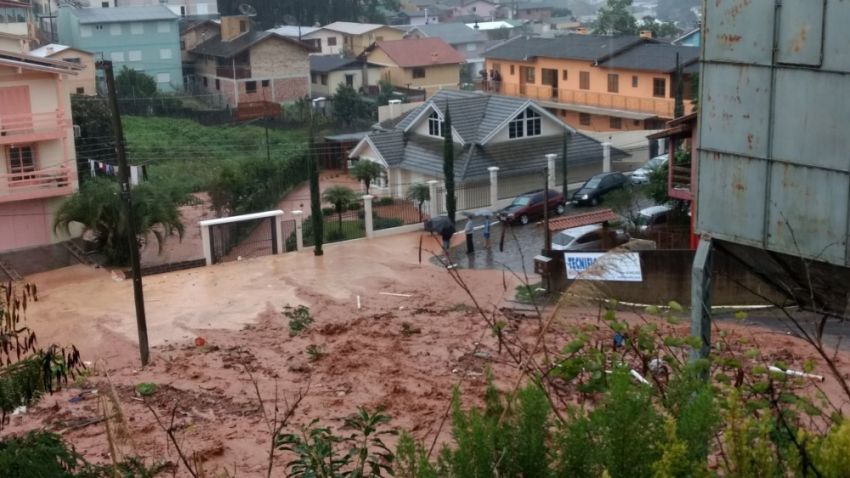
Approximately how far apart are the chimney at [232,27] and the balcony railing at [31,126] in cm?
3629

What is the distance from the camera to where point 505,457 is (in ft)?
16.4

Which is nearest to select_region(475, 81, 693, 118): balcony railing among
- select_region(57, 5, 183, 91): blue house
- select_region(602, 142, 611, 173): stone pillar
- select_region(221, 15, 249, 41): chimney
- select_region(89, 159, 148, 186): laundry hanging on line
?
select_region(602, 142, 611, 173): stone pillar

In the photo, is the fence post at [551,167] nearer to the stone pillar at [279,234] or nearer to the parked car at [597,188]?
the parked car at [597,188]

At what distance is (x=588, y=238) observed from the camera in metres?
26.1

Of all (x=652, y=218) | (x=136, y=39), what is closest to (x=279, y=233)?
(x=652, y=218)

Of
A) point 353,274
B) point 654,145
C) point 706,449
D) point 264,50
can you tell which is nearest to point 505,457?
point 706,449

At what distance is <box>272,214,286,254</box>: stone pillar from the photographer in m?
29.2

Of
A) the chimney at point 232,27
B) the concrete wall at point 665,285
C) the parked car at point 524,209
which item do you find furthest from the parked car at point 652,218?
the chimney at point 232,27

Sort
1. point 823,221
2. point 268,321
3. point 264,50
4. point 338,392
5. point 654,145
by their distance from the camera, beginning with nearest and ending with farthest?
1. point 823,221
2. point 338,392
3. point 268,321
4. point 654,145
5. point 264,50

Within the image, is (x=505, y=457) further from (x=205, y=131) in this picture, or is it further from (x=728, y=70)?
(x=205, y=131)

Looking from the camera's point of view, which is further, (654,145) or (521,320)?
(654,145)

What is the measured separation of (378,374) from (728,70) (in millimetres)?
9803

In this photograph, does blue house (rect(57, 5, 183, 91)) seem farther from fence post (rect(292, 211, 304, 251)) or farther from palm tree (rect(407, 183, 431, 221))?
fence post (rect(292, 211, 304, 251))

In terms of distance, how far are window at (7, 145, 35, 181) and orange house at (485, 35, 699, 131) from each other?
82.9 feet
